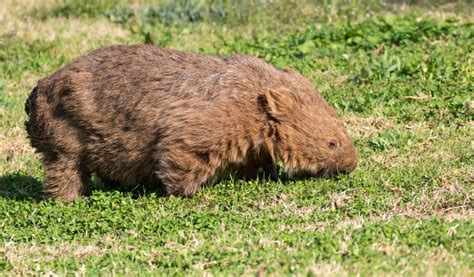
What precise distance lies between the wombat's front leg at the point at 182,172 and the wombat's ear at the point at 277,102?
689 millimetres

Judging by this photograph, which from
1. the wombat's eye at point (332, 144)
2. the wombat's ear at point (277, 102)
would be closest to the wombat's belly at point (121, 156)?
the wombat's ear at point (277, 102)

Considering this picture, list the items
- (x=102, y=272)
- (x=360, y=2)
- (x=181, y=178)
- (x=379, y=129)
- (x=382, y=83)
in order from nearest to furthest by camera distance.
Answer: (x=102, y=272) → (x=181, y=178) → (x=379, y=129) → (x=382, y=83) → (x=360, y=2)

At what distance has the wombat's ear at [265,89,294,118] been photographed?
7.74m

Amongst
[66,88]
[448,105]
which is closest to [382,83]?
[448,105]

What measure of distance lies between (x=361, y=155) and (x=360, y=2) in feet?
19.9

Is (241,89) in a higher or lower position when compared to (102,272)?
higher

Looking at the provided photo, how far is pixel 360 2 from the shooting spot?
1441 cm

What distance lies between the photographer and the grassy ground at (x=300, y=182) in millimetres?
6188

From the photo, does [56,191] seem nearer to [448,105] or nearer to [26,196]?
[26,196]

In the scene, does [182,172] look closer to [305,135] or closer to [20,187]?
[305,135]

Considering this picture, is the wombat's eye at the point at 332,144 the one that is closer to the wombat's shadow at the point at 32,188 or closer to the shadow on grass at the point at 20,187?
the wombat's shadow at the point at 32,188

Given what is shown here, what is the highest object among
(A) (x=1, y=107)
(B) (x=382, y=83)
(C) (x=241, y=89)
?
(C) (x=241, y=89)

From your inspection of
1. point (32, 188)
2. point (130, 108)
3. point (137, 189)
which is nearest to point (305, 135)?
point (130, 108)

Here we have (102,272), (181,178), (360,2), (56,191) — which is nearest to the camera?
(102,272)
